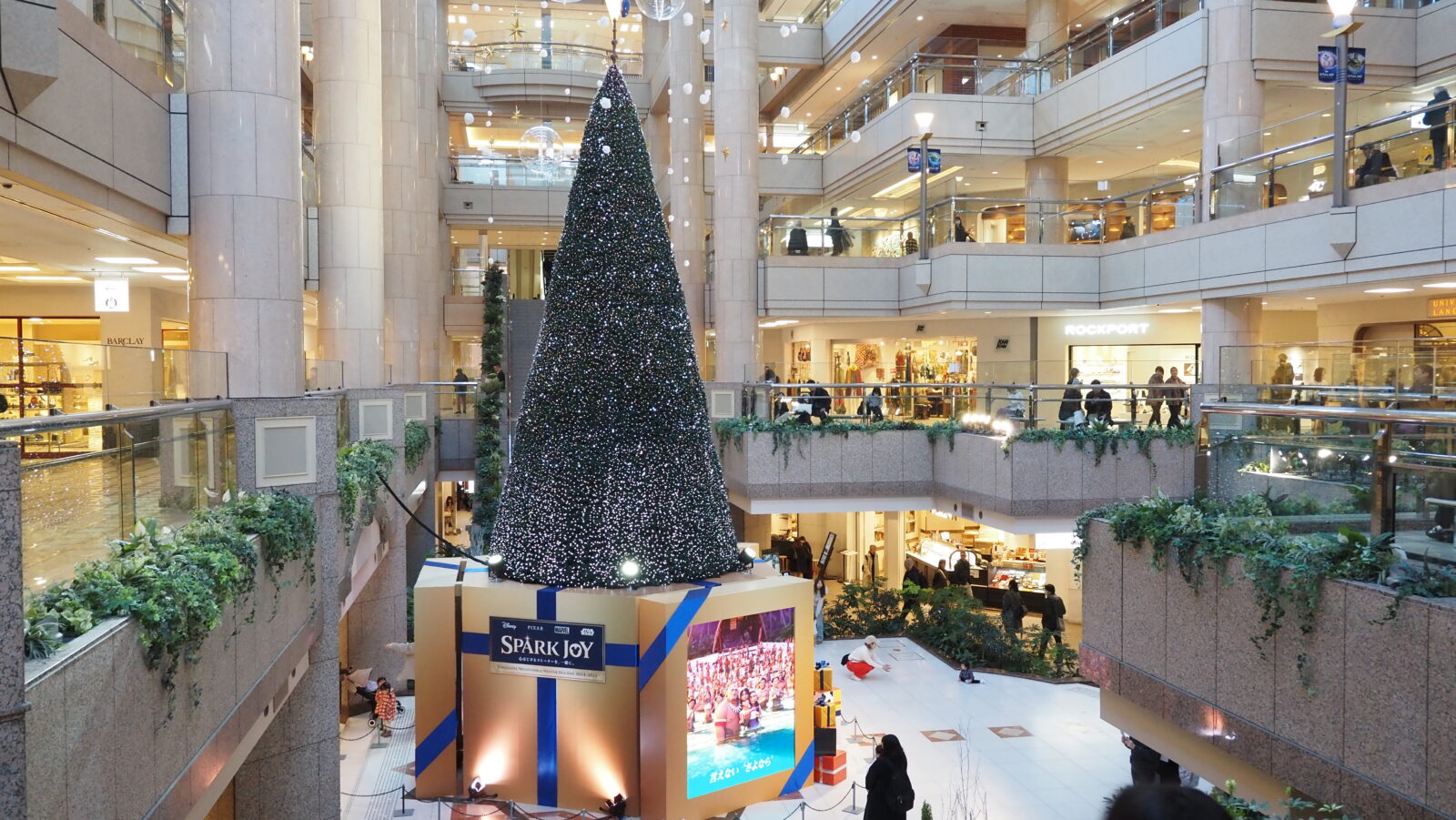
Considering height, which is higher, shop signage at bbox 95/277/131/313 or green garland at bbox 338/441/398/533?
shop signage at bbox 95/277/131/313

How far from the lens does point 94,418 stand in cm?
473

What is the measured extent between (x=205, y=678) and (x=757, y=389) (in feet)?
45.7

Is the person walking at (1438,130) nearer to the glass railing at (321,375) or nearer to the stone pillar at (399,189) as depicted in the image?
the glass railing at (321,375)

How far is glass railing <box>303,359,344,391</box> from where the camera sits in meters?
12.0

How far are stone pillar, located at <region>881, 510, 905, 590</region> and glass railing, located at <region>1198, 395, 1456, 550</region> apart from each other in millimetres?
13985

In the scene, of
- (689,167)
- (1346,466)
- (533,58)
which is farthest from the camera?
(533,58)

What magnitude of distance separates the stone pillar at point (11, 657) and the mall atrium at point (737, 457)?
0.02 metres

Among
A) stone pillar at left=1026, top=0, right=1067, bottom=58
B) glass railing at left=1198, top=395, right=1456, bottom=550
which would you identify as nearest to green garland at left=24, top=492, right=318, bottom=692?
glass railing at left=1198, top=395, right=1456, bottom=550

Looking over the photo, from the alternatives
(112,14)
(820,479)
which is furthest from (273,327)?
(820,479)

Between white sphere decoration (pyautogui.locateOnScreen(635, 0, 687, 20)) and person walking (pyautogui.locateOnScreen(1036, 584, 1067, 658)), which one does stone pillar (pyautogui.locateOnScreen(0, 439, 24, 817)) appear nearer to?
white sphere decoration (pyautogui.locateOnScreen(635, 0, 687, 20))

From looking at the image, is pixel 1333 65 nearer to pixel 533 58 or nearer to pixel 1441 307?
pixel 1441 307

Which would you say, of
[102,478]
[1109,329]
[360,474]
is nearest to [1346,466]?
[102,478]

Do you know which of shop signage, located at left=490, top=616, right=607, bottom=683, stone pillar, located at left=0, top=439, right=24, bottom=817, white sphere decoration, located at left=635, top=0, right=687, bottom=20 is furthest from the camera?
white sphere decoration, located at left=635, top=0, right=687, bottom=20

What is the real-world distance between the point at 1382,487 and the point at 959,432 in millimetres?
10571
